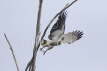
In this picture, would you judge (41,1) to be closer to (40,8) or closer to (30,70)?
(40,8)

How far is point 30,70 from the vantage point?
44 centimetres

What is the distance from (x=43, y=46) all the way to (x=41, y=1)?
0.08m

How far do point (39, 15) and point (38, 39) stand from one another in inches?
2.0

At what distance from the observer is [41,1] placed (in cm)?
43

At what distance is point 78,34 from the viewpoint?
48 centimetres

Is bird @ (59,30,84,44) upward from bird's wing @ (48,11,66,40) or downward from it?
downward

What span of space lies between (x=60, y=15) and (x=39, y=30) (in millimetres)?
57

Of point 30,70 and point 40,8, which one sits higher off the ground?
point 40,8

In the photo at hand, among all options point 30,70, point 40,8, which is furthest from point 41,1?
point 30,70

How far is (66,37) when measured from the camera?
462 millimetres

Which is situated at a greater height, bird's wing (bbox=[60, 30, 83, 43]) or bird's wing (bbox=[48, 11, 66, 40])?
bird's wing (bbox=[48, 11, 66, 40])

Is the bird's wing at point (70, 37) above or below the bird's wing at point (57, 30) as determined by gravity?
below

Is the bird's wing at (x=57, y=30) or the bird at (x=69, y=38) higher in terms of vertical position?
the bird's wing at (x=57, y=30)

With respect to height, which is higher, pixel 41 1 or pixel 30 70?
pixel 41 1
